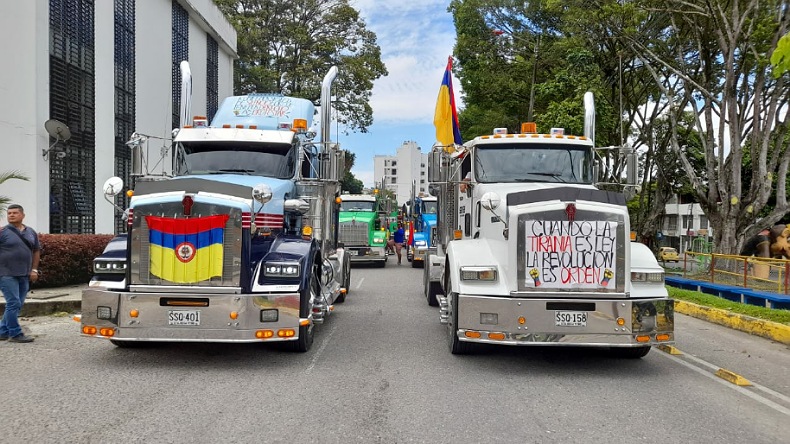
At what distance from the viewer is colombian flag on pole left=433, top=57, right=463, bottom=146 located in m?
13.8

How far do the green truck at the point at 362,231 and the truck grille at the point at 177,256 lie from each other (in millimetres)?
14301

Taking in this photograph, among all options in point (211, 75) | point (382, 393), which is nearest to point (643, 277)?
point (382, 393)

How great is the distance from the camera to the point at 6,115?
13773 mm

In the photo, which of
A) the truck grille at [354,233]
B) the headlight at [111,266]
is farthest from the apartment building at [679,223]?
the headlight at [111,266]

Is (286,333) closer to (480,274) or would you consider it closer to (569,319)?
(480,274)

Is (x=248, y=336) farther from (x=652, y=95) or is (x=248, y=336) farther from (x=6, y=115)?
(x=652, y=95)

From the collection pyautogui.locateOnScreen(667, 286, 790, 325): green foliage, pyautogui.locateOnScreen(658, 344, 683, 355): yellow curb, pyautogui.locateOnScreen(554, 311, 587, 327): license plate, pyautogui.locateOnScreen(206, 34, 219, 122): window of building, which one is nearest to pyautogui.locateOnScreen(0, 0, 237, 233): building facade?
pyautogui.locateOnScreen(206, 34, 219, 122): window of building

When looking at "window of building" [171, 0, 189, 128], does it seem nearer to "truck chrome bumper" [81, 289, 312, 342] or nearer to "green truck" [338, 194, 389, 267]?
"green truck" [338, 194, 389, 267]

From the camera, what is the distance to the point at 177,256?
6852 millimetres

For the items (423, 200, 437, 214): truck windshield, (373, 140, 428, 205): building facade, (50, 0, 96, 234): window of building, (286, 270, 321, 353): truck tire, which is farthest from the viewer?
(373, 140, 428, 205): building facade

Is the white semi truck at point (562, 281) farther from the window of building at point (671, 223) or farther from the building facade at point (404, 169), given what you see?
the building facade at point (404, 169)

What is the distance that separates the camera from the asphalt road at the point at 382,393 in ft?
16.4

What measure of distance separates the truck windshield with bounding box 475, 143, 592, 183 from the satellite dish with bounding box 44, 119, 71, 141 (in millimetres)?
10463

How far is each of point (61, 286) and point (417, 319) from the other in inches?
275
